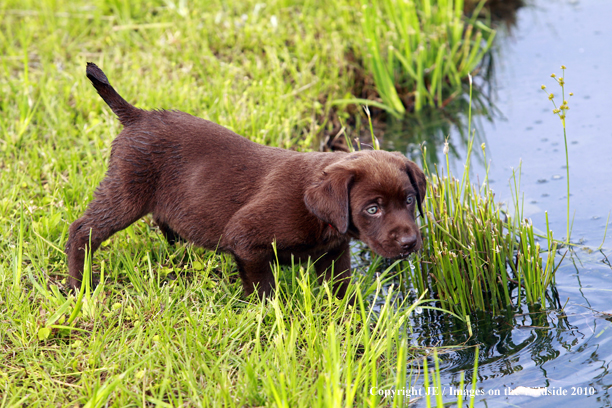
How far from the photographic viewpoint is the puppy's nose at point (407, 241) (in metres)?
3.18

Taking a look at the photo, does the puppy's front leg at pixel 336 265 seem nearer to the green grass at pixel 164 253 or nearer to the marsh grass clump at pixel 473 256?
the green grass at pixel 164 253

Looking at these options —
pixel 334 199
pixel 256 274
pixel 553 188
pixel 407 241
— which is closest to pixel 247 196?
pixel 256 274

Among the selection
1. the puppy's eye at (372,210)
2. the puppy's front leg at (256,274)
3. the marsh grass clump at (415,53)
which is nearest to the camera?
the puppy's eye at (372,210)

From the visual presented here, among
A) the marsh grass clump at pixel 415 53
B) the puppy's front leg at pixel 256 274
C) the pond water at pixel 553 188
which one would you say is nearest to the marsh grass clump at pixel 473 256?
the pond water at pixel 553 188

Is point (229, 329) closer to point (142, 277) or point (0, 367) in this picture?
point (142, 277)

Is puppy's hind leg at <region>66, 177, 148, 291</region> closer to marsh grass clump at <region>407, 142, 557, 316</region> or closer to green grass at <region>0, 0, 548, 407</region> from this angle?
green grass at <region>0, 0, 548, 407</region>

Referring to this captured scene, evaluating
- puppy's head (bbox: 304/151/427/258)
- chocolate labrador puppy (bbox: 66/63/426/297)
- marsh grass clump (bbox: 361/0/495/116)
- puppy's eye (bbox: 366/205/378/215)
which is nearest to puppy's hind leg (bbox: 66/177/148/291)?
chocolate labrador puppy (bbox: 66/63/426/297)

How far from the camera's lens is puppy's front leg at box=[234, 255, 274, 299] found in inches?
139

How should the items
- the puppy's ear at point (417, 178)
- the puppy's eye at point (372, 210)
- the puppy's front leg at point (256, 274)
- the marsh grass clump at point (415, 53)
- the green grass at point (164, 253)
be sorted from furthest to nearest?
the marsh grass clump at point (415, 53)
the puppy's front leg at point (256, 274)
the puppy's ear at point (417, 178)
the puppy's eye at point (372, 210)
the green grass at point (164, 253)

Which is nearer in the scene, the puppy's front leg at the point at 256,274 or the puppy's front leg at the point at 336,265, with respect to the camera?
the puppy's front leg at the point at 256,274

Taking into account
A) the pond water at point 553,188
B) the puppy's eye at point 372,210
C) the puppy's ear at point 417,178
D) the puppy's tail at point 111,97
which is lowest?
the pond water at point 553,188

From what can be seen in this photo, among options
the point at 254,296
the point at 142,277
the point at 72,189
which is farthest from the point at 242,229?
the point at 72,189

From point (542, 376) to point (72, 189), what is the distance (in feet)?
10.5

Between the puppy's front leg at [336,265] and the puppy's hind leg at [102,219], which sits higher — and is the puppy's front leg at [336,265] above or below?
below
